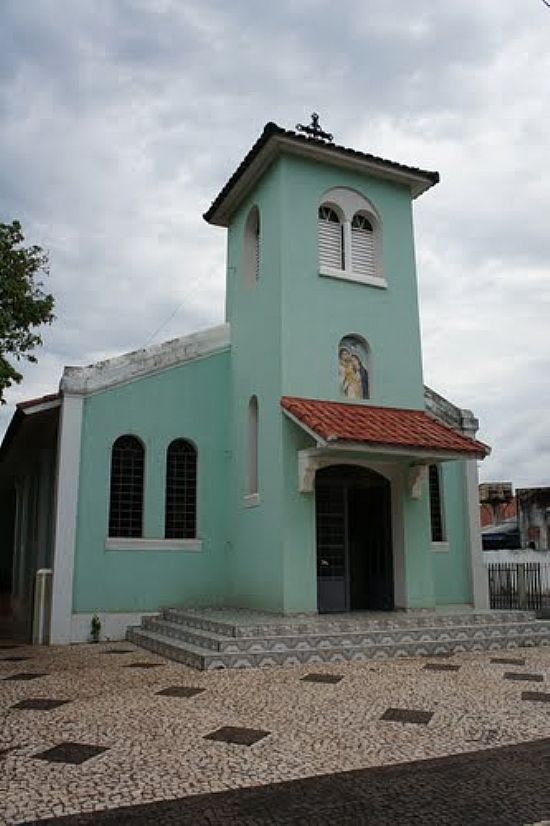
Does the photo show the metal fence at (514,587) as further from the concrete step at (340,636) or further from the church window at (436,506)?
the concrete step at (340,636)

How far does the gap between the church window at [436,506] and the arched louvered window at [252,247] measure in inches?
205

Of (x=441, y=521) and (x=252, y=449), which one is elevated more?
(x=252, y=449)

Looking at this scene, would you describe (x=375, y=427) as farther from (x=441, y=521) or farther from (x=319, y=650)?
(x=441, y=521)

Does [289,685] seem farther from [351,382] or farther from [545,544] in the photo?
[545,544]

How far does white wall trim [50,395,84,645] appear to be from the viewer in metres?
11.3

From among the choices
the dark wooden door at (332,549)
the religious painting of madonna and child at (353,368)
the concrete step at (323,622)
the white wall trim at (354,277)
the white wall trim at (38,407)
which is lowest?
the concrete step at (323,622)

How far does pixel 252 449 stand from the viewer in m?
12.7

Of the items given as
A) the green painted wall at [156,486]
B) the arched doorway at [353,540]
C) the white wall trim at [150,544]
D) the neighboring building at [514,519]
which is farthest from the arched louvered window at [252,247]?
the neighboring building at [514,519]

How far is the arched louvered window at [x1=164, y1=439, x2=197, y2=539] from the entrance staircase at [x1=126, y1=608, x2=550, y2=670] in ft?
5.28

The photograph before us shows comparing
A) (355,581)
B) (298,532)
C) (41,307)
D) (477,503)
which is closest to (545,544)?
(477,503)

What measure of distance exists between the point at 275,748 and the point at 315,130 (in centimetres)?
1150

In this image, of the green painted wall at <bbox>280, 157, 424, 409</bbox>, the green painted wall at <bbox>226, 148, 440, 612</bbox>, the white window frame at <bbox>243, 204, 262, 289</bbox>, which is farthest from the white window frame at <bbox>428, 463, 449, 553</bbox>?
the white window frame at <bbox>243, 204, 262, 289</bbox>

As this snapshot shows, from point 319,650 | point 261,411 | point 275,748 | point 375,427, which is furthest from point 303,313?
point 275,748

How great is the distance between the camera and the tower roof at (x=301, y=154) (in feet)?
40.2
